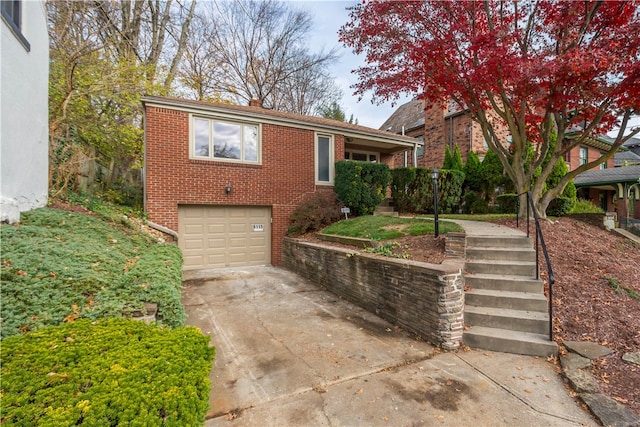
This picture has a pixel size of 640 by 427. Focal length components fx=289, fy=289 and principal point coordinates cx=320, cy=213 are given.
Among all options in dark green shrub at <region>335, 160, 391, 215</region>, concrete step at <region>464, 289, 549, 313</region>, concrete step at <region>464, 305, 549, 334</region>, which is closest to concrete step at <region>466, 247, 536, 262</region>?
concrete step at <region>464, 289, 549, 313</region>

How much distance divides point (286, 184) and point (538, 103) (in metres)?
6.59

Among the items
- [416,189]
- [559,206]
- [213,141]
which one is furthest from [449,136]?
[213,141]

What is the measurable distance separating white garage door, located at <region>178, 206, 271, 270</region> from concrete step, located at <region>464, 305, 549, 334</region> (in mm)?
6383

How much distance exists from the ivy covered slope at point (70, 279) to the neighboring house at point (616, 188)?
16734 mm

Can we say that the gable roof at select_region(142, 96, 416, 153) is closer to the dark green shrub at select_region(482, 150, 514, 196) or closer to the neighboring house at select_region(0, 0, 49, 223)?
the neighboring house at select_region(0, 0, 49, 223)

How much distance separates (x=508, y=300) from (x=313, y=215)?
5629 millimetres

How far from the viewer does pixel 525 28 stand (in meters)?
6.20

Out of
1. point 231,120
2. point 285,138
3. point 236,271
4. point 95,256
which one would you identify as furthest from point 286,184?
point 95,256

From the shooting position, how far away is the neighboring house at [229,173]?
7703 mm

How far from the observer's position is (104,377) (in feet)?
5.35

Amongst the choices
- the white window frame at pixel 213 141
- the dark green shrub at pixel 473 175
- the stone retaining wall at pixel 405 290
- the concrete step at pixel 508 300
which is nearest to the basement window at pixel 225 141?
the white window frame at pixel 213 141

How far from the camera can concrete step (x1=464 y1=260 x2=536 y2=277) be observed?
447 centimetres

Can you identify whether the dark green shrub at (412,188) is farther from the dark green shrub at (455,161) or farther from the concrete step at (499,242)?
the concrete step at (499,242)

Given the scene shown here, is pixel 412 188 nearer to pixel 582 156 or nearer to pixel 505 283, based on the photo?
pixel 505 283
